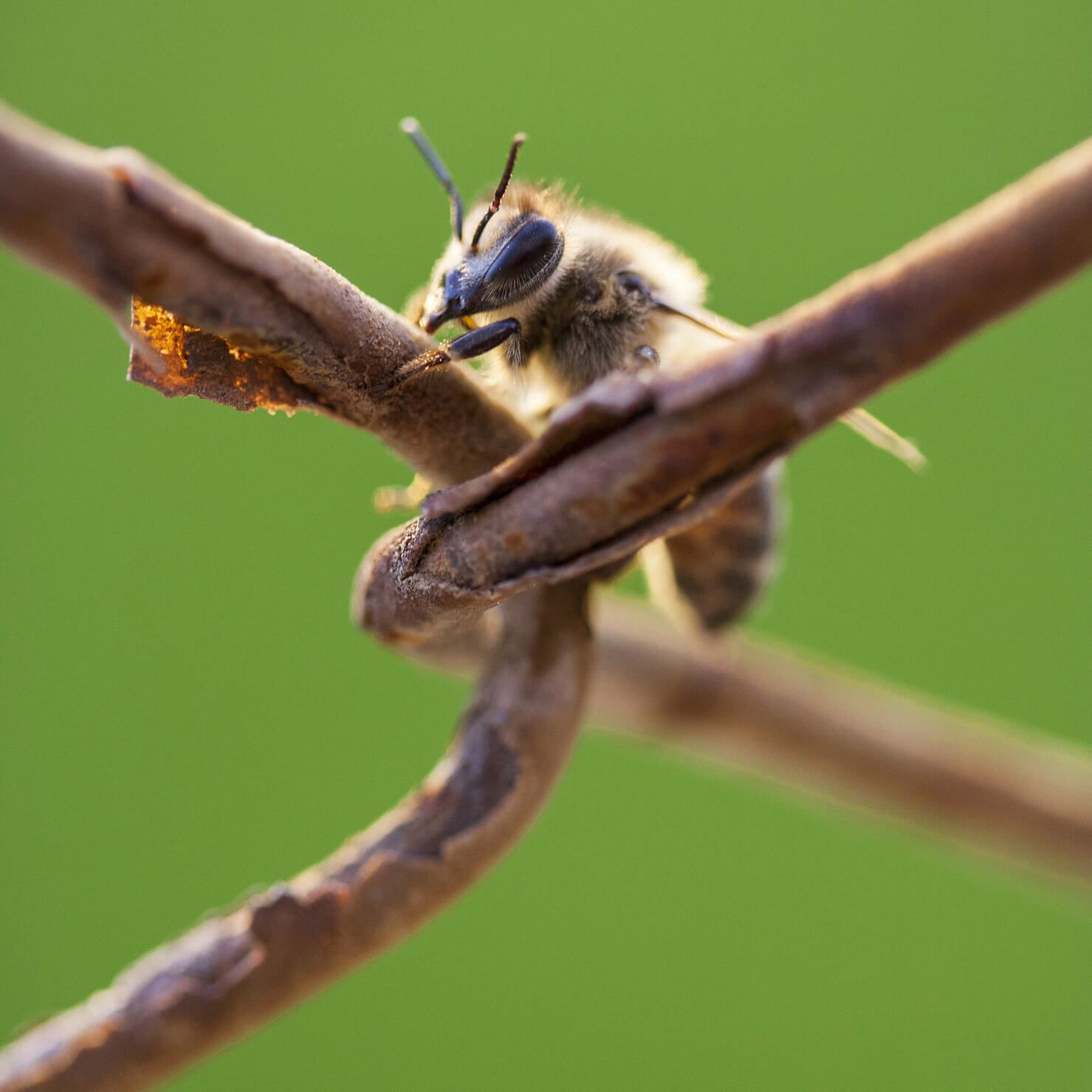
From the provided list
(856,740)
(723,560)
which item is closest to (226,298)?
(723,560)

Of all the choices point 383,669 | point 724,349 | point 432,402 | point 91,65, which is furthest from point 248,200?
point 724,349

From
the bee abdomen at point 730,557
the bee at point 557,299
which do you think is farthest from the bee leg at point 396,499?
the bee abdomen at point 730,557

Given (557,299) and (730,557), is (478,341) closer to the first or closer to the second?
(557,299)

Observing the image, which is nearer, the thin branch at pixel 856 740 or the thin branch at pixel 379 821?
the thin branch at pixel 379 821

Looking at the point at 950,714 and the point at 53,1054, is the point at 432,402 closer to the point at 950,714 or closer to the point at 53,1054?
the point at 53,1054

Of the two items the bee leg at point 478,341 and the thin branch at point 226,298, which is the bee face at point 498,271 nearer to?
the bee leg at point 478,341

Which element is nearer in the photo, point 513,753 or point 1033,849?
point 513,753

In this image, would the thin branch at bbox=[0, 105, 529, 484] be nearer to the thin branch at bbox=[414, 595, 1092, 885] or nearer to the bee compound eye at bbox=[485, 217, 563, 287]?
the bee compound eye at bbox=[485, 217, 563, 287]
